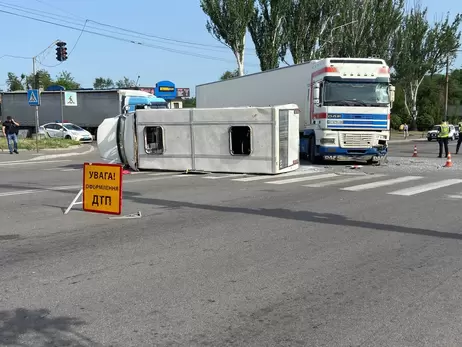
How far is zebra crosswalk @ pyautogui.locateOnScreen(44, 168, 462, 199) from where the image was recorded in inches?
470

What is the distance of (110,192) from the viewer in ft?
28.6

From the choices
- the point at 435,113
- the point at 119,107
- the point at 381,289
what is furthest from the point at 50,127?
the point at 435,113

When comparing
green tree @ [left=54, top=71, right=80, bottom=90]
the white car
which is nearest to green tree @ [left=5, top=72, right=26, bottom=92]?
green tree @ [left=54, top=71, right=80, bottom=90]

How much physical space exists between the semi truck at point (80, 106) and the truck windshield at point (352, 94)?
22119 millimetres

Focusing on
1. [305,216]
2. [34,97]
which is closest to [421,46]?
[34,97]

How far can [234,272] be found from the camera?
17.5 ft

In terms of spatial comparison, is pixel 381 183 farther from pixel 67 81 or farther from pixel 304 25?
pixel 67 81

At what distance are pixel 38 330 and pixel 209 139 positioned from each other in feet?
38.6

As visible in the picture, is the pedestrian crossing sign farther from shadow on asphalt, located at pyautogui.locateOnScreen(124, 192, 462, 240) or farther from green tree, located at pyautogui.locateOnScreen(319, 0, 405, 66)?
shadow on asphalt, located at pyautogui.locateOnScreen(124, 192, 462, 240)

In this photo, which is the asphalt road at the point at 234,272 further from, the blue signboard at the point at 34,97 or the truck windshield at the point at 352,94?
the blue signboard at the point at 34,97

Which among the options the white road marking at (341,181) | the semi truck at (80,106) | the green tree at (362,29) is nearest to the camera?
the white road marking at (341,181)

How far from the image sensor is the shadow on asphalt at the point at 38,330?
362 cm

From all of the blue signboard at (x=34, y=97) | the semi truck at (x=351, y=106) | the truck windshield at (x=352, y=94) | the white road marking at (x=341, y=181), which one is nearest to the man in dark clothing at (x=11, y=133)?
the blue signboard at (x=34, y=97)

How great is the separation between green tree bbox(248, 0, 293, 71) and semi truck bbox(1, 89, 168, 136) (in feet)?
31.4
